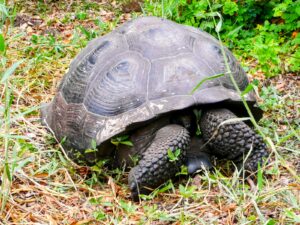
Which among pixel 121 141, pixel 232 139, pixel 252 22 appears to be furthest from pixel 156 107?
pixel 252 22

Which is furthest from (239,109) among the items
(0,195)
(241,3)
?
(241,3)

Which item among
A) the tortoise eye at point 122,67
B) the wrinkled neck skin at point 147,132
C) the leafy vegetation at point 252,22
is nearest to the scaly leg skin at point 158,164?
the wrinkled neck skin at point 147,132

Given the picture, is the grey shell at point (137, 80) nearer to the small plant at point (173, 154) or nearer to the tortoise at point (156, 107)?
the tortoise at point (156, 107)

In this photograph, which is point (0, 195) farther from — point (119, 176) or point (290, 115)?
point (290, 115)

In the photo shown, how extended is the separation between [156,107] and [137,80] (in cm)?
26

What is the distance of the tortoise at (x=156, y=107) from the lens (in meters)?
3.23

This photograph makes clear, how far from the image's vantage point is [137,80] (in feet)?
11.1

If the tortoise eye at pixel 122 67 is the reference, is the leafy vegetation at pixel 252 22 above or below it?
below

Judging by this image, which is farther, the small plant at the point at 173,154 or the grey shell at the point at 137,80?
the grey shell at the point at 137,80

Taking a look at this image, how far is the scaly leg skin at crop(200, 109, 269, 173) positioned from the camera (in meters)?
3.26

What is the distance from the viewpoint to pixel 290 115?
14.1 feet

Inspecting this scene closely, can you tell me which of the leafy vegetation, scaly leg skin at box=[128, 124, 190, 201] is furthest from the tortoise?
the leafy vegetation

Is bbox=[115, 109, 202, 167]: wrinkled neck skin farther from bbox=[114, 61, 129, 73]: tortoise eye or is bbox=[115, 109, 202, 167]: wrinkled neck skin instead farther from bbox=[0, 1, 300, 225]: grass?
bbox=[114, 61, 129, 73]: tortoise eye

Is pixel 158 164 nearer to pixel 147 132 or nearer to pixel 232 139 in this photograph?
pixel 147 132
